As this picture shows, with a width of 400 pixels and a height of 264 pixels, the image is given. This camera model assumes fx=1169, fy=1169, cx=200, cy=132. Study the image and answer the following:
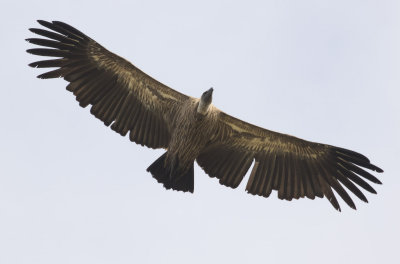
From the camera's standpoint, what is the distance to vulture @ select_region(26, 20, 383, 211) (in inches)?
720

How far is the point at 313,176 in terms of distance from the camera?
19000 millimetres

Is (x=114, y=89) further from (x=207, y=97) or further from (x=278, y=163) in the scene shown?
(x=278, y=163)

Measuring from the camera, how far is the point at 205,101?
17859 millimetres

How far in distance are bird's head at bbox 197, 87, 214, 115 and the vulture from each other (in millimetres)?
22

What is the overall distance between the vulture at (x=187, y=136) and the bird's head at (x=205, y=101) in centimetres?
2

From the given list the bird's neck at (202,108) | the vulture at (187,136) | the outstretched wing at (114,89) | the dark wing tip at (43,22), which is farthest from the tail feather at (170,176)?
the dark wing tip at (43,22)

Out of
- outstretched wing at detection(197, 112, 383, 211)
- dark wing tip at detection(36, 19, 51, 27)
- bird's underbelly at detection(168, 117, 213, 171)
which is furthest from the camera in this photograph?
outstretched wing at detection(197, 112, 383, 211)

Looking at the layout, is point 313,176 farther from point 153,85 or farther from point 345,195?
point 153,85

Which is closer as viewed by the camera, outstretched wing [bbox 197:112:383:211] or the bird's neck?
the bird's neck

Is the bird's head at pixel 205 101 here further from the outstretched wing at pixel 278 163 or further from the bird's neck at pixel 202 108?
the outstretched wing at pixel 278 163

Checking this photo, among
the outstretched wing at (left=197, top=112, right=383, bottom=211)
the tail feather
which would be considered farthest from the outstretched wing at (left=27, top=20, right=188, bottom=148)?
the outstretched wing at (left=197, top=112, right=383, bottom=211)

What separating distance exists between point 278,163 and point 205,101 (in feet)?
6.53

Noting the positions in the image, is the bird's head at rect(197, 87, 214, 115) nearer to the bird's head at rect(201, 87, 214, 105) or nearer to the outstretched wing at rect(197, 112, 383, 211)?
the bird's head at rect(201, 87, 214, 105)

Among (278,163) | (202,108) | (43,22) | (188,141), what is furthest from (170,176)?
(43,22)
